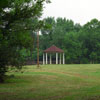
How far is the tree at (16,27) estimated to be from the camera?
1790 cm

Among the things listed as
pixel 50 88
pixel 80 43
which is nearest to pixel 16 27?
pixel 50 88

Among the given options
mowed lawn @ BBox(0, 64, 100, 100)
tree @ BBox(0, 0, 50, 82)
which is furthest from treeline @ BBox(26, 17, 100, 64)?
tree @ BBox(0, 0, 50, 82)

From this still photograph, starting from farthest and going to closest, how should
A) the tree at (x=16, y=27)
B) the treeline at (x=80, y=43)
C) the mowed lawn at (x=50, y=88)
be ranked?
the treeline at (x=80, y=43) < the tree at (x=16, y=27) < the mowed lawn at (x=50, y=88)

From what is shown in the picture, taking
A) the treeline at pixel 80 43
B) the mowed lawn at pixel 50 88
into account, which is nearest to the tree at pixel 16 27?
the mowed lawn at pixel 50 88

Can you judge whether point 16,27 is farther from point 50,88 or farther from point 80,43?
point 80,43

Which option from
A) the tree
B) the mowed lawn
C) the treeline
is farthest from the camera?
the treeline

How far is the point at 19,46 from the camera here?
66.2ft

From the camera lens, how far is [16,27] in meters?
18.9

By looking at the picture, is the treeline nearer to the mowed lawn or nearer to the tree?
the mowed lawn

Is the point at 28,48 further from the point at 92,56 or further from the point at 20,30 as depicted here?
the point at 92,56

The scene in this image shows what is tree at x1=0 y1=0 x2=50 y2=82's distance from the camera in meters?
17.9

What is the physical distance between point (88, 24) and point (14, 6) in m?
57.0

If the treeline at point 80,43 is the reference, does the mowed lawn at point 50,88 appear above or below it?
below

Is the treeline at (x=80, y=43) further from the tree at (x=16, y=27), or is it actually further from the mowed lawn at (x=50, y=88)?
the tree at (x=16, y=27)
